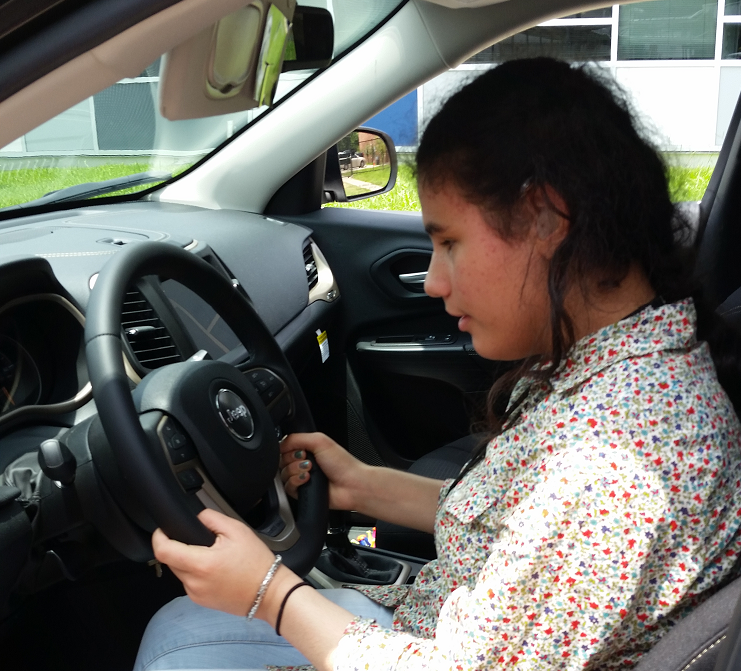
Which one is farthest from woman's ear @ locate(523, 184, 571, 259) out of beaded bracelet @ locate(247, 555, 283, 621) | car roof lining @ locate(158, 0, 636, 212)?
car roof lining @ locate(158, 0, 636, 212)

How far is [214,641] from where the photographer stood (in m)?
1.38

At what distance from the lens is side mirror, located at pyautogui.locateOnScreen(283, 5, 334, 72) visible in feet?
4.16

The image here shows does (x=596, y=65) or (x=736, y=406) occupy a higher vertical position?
(x=596, y=65)

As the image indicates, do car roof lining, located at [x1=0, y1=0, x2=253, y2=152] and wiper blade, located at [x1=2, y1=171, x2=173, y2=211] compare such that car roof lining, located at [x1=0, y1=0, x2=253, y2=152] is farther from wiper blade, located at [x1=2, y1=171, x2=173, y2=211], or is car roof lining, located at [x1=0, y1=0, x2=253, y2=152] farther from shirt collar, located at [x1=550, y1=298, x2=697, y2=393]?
wiper blade, located at [x1=2, y1=171, x2=173, y2=211]

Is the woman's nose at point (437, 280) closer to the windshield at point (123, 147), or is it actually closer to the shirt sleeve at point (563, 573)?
the shirt sleeve at point (563, 573)

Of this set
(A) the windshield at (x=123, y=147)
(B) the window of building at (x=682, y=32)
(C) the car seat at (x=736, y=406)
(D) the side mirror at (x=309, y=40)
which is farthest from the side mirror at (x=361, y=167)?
(B) the window of building at (x=682, y=32)

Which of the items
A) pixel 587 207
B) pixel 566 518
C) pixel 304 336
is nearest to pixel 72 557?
pixel 566 518

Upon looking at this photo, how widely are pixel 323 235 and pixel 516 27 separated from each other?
94cm

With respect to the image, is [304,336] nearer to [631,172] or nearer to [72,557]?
[72,557]

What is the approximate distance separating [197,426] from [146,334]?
58 centimetres

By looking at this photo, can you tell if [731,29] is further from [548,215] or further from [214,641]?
[214,641]

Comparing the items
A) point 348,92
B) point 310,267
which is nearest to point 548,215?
point 348,92

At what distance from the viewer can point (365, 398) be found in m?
2.91

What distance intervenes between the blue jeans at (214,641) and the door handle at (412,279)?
1.56m
